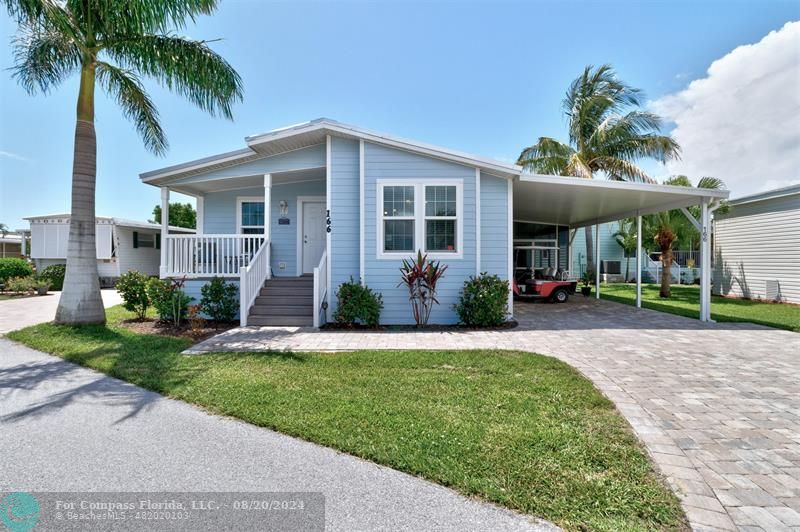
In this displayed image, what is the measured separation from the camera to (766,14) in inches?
415

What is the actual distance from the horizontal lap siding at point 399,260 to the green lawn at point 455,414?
7.87 ft

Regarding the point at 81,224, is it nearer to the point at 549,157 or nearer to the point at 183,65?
the point at 183,65

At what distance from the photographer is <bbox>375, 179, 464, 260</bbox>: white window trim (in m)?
7.93

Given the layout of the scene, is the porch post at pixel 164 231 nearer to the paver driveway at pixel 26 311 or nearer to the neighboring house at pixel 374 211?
the neighboring house at pixel 374 211

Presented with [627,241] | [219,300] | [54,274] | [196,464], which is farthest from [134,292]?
[627,241]

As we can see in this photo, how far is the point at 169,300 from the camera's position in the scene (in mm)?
8000

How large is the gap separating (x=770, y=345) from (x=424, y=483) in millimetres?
7505

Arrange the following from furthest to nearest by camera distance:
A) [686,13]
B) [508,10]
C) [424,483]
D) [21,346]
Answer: [508,10] < [686,13] < [21,346] < [424,483]

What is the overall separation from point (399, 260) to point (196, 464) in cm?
581

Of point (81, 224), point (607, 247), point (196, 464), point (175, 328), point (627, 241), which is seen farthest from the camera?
point (607, 247)

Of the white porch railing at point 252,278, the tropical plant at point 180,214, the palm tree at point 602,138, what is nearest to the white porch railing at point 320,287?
the white porch railing at point 252,278

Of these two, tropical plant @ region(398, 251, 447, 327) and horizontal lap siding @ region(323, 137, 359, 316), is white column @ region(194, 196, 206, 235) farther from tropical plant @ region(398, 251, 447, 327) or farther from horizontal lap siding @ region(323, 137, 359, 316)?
tropical plant @ region(398, 251, 447, 327)

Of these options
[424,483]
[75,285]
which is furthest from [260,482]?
[75,285]

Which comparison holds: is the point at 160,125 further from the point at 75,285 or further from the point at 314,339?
the point at 314,339
